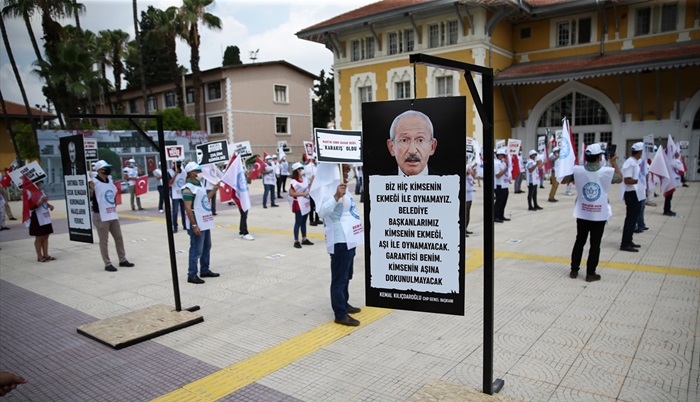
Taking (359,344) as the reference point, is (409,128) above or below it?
above

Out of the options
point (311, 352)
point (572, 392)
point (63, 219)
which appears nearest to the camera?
point (572, 392)

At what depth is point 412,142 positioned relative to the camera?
3498 mm

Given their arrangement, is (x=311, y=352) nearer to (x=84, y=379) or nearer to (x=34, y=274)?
(x=84, y=379)

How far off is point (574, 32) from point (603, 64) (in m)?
5.22

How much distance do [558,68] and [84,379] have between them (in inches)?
1160

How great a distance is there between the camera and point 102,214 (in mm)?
8578

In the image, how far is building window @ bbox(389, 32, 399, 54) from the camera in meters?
32.3

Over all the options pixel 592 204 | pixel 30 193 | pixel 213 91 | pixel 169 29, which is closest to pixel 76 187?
pixel 30 193

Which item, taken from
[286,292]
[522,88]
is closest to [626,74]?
[522,88]

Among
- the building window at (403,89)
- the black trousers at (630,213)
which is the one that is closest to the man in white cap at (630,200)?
the black trousers at (630,213)

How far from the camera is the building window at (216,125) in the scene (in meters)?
40.2

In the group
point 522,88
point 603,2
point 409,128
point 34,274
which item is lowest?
point 34,274

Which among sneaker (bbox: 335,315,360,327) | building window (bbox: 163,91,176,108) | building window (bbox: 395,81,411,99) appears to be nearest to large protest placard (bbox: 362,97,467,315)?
sneaker (bbox: 335,315,360,327)

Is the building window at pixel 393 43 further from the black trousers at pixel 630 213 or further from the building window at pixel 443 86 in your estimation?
the black trousers at pixel 630 213
